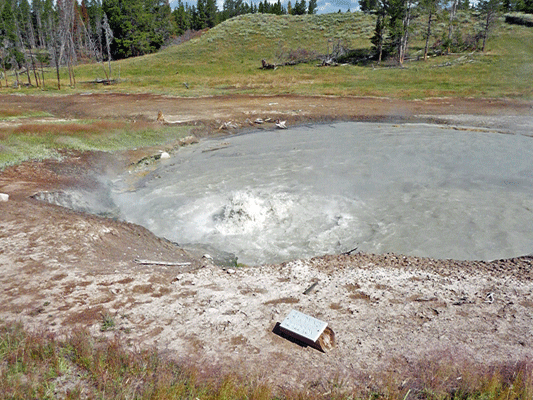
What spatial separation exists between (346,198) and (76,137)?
12547 mm

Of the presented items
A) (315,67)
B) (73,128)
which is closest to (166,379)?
(73,128)

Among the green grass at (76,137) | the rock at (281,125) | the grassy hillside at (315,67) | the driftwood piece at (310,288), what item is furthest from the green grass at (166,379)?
the grassy hillside at (315,67)

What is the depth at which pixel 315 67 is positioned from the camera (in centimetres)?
4662

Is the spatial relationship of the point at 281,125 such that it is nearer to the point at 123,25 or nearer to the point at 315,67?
the point at 315,67

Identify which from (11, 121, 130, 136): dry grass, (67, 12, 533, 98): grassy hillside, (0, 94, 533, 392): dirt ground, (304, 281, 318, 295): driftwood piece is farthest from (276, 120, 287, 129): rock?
(304, 281, 318, 295): driftwood piece

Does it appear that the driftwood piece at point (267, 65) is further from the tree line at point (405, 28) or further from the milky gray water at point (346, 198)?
the milky gray water at point (346, 198)

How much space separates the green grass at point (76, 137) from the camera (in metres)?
15.0

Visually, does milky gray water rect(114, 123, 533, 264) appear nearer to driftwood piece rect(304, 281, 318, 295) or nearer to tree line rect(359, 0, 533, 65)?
driftwood piece rect(304, 281, 318, 295)

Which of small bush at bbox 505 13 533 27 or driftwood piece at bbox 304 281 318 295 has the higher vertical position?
small bush at bbox 505 13 533 27

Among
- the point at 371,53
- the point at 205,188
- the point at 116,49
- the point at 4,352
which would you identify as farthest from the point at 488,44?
the point at 116,49

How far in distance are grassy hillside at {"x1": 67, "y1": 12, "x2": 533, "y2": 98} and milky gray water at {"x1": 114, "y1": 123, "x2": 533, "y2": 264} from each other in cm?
1573

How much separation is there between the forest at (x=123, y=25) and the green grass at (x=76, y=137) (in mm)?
25850

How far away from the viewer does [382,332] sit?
5.38 meters

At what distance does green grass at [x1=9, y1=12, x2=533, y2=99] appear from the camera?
34219mm
